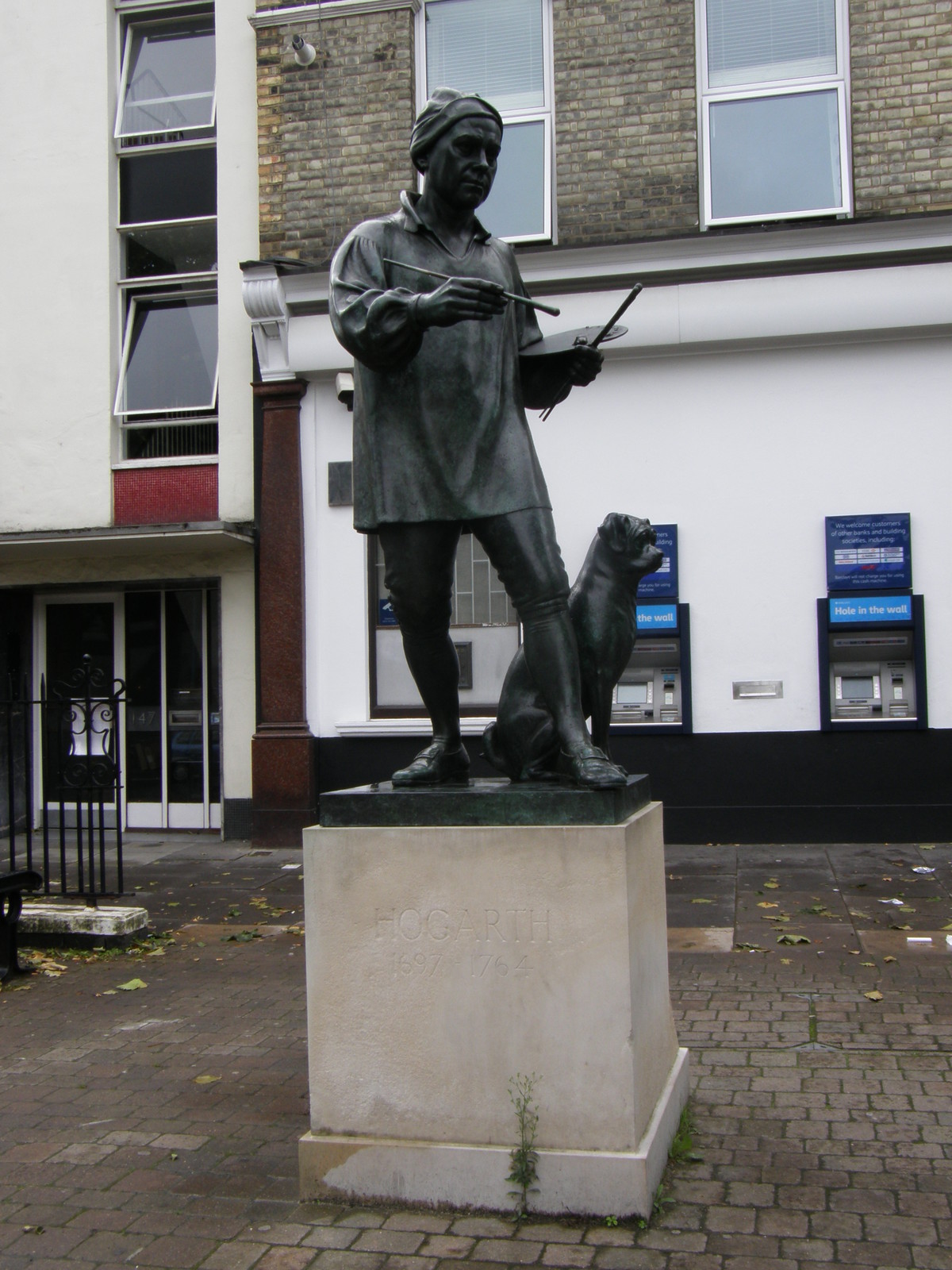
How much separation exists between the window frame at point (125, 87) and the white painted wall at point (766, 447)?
15.1ft

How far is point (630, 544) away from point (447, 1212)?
230 cm

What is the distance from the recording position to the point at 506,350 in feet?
13.6

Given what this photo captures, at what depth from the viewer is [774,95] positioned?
1120 centimetres

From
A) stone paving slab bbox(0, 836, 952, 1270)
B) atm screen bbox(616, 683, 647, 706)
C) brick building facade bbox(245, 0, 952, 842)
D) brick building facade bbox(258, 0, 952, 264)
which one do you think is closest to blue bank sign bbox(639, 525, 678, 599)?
brick building facade bbox(245, 0, 952, 842)

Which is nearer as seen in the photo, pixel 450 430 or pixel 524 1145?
pixel 524 1145

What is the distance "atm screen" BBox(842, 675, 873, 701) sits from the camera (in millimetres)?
10734

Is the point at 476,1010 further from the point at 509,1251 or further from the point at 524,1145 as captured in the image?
the point at 509,1251

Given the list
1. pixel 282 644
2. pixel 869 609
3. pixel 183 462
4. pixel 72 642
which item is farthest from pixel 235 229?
pixel 869 609

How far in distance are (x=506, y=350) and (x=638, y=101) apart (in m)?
8.06

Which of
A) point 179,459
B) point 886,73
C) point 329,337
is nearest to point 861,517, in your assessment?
point 886,73

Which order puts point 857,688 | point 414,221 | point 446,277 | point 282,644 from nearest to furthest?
point 446,277
point 414,221
point 857,688
point 282,644

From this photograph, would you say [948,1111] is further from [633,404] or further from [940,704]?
[633,404]

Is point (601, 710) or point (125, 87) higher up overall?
point (125, 87)

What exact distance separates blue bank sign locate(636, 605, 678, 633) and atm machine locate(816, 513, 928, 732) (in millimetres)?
1242
